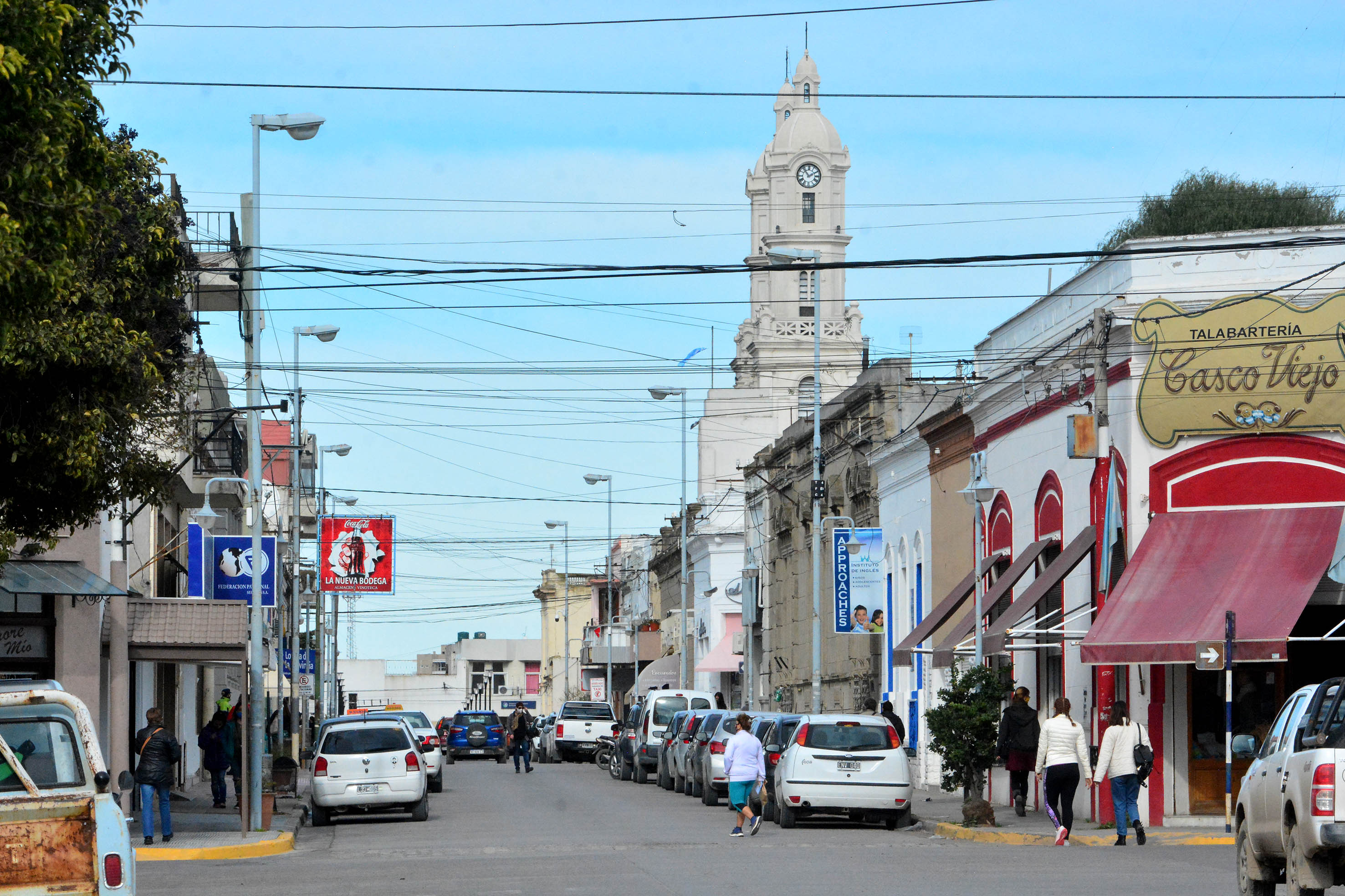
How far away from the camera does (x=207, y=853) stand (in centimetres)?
2341

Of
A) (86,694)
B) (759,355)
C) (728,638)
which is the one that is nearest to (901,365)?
(86,694)

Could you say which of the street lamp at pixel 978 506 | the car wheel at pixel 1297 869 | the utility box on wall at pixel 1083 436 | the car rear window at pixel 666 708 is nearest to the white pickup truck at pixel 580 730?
the car rear window at pixel 666 708

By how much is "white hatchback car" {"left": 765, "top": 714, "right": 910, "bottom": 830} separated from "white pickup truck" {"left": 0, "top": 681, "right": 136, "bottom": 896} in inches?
565

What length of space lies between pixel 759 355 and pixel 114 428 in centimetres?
9605

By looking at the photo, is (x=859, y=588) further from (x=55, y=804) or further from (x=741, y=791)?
(x=55, y=804)

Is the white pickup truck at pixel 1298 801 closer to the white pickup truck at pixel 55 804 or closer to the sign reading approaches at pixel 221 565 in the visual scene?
the white pickup truck at pixel 55 804

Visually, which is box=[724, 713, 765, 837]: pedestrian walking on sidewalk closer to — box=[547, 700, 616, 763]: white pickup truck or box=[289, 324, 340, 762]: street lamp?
box=[289, 324, 340, 762]: street lamp

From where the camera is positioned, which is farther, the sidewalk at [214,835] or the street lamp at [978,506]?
the street lamp at [978,506]

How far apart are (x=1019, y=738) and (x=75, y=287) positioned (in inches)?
621

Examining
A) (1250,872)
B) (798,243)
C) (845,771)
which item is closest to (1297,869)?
(1250,872)

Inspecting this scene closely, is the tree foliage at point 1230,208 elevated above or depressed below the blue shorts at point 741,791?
above

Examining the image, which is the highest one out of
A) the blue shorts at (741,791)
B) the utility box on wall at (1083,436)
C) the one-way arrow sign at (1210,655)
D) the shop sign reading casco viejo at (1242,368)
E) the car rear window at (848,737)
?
the shop sign reading casco viejo at (1242,368)

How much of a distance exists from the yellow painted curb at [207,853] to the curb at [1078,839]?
8701mm

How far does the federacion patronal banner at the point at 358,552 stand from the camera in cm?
5938
